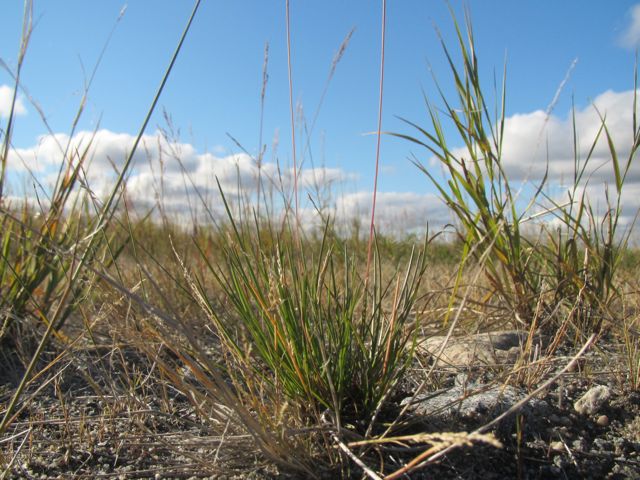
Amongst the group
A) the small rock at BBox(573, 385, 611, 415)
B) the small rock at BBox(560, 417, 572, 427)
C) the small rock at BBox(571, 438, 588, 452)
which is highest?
the small rock at BBox(573, 385, 611, 415)

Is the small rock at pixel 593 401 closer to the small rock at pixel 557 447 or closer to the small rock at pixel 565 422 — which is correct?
the small rock at pixel 565 422

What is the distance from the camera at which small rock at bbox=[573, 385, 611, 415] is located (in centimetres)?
138

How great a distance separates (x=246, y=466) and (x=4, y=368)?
45.4 inches

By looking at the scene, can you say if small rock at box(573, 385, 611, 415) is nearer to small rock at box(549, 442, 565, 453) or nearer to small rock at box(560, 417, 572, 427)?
small rock at box(560, 417, 572, 427)

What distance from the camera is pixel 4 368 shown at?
1850mm

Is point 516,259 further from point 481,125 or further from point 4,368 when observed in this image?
point 4,368

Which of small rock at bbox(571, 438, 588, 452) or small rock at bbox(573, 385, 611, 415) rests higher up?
small rock at bbox(573, 385, 611, 415)

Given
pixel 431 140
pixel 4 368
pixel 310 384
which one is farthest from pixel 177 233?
pixel 310 384

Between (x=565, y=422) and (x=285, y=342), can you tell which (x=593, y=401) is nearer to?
(x=565, y=422)

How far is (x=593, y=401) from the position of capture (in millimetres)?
1385

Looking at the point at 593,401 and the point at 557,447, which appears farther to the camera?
the point at 593,401

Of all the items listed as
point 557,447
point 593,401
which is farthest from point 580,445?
point 593,401

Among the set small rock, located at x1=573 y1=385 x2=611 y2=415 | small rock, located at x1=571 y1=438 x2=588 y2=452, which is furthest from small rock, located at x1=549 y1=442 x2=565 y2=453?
small rock, located at x1=573 y1=385 x2=611 y2=415

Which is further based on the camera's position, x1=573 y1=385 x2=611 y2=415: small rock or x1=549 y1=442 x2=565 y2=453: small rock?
x1=573 y1=385 x2=611 y2=415: small rock
